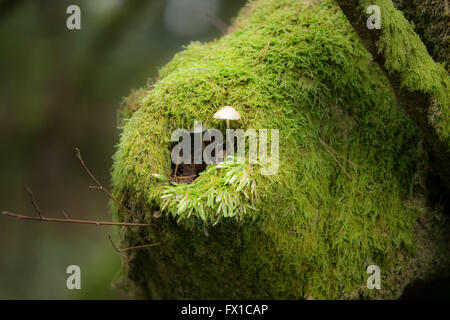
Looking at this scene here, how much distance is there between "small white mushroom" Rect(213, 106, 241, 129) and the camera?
4.22 feet

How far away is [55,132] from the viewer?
493 cm

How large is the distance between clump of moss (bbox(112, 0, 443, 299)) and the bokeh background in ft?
10.1

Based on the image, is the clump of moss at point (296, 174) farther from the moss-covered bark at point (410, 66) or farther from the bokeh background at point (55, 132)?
the bokeh background at point (55, 132)

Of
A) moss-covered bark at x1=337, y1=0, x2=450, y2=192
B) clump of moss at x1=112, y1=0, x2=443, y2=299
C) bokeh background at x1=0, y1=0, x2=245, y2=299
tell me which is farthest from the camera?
bokeh background at x1=0, y1=0, x2=245, y2=299

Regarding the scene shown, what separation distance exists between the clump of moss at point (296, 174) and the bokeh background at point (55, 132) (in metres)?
3.07

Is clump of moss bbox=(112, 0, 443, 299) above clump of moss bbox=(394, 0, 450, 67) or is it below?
below

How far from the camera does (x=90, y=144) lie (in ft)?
17.8

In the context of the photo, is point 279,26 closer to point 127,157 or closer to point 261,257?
point 127,157

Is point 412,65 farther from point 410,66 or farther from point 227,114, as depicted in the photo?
point 227,114

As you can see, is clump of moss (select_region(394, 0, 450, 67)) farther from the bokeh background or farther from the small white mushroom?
the bokeh background

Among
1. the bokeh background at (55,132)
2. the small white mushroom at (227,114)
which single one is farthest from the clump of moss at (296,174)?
the bokeh background at (55,132)

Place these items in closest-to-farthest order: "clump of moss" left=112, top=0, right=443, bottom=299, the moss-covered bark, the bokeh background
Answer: the moss-covered bark, "clump of moss" left=112, top=0, right=443, bottom=299, the bokeh background

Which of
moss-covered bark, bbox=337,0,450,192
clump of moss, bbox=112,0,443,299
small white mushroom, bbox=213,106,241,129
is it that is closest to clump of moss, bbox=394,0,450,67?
moss-covered bark, bbox=337,0,450,192

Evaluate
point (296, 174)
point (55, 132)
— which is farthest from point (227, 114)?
point (55, 132)
